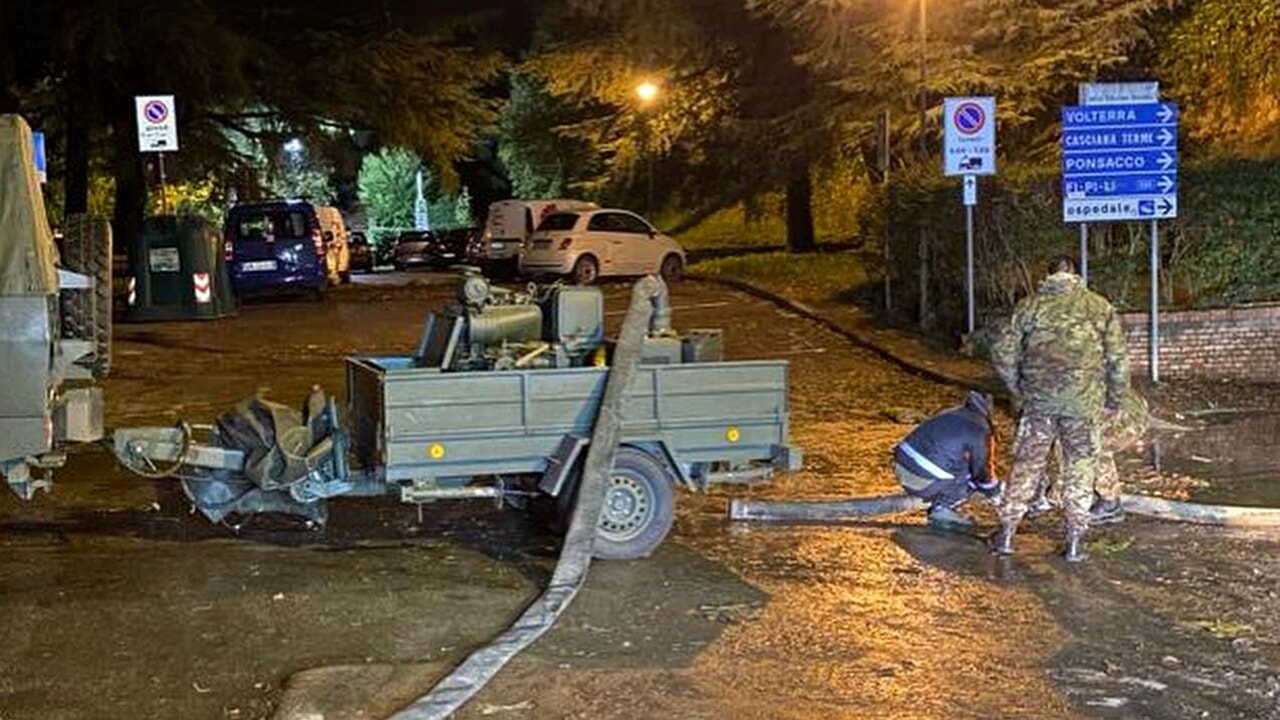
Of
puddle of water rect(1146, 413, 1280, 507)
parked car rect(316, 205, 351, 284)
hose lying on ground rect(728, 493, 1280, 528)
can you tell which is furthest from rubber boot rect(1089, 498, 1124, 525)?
parked car rect(316, 205, 351, 284)

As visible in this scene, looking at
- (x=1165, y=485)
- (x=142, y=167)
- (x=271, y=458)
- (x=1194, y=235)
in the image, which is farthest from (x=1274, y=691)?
(x=142, y=167)

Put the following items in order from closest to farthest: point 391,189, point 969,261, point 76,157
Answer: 1. point 969,261
2. point 76,157
3. point 391,189

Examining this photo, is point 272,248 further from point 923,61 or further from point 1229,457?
point 1229,457

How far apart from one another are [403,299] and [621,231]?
599 cm

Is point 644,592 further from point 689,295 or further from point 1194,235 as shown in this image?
point 689,295

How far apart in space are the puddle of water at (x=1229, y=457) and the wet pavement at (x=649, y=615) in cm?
113

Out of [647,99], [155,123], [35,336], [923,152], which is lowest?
[35,336]

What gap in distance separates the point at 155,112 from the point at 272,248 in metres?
6.23

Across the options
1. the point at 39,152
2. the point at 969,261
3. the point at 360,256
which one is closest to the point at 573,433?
the point at 969,261

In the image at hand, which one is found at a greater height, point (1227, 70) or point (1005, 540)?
point (1227, 70)

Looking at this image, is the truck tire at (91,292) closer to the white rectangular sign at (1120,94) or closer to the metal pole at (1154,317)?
the white rectangular sign at (1120,94)

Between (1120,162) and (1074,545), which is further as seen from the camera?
(1120,162)

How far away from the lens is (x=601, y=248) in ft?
101

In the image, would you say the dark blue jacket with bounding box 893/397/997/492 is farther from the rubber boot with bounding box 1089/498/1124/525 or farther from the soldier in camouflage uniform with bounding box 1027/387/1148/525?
the rubber boot with bounding box 1089/498/1124/525
